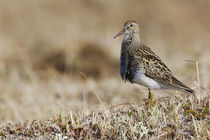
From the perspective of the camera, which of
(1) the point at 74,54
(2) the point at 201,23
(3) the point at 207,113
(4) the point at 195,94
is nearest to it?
(3) the point at 207,113

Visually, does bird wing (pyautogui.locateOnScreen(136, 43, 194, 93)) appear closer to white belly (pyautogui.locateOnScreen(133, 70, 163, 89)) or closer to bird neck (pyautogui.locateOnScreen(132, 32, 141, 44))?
white belly (pyautogui.locateOnScreen(133, 70, 163, 89))

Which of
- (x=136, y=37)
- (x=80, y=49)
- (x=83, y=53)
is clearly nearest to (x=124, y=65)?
(x=136, y=37)

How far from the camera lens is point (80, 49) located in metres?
13.1

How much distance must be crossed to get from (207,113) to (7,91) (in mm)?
5810

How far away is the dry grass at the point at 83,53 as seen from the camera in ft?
23.3

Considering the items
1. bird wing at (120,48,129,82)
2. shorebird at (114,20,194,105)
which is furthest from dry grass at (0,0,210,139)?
bird wing at (120,48,129,82)

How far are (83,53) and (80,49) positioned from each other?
0.59 ft

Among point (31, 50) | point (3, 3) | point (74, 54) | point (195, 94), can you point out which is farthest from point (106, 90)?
point (3, 3)

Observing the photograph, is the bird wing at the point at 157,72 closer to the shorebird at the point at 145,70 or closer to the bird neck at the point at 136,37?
the shorebird at the point at 145,70

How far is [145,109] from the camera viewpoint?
15.2ft

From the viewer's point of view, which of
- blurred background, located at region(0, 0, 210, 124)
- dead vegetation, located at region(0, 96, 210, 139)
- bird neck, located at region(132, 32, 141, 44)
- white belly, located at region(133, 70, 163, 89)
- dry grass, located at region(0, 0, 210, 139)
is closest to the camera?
dead vegetation, located at region(0, 96, 210, 139)

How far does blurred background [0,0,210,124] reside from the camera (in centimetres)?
827

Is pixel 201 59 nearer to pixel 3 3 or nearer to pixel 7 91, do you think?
pixel 7 91

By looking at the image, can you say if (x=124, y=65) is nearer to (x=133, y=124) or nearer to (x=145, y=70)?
(x=145, y=70)
